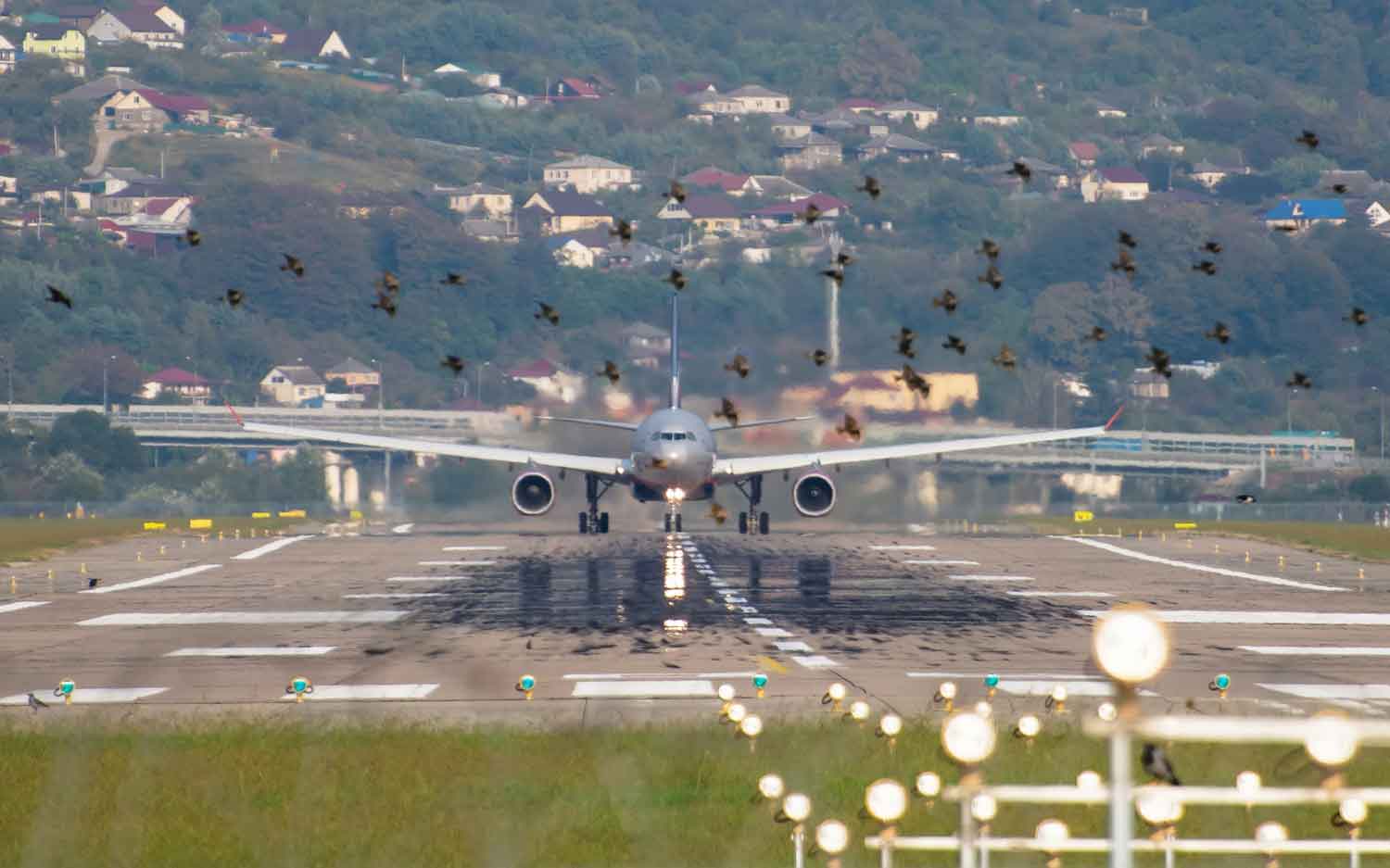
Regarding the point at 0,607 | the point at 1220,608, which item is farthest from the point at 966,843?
the point at 0,607

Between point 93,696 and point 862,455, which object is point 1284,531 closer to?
point 862,455

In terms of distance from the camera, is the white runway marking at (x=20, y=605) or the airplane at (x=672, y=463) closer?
the white runway marking at (x=20, y=605)

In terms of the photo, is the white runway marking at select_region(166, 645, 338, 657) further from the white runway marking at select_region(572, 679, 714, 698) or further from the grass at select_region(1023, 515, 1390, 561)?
the grass at select_region(1023, 515, 1390, 561)

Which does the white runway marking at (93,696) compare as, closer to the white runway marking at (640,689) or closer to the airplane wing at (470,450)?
the white runway marking at (640,689)

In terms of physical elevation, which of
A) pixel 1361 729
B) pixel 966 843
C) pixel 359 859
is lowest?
pixel 359 859

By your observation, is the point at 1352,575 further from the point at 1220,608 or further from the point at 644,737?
the point at 644,737

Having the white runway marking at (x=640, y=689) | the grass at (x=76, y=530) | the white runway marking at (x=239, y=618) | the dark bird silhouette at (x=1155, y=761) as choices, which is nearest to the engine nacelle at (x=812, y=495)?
the grass at (x=76, y=530)

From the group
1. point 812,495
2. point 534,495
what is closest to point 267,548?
point 534,495
